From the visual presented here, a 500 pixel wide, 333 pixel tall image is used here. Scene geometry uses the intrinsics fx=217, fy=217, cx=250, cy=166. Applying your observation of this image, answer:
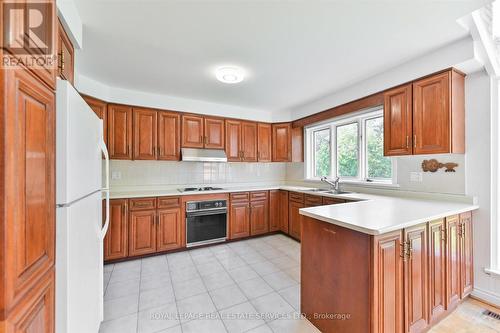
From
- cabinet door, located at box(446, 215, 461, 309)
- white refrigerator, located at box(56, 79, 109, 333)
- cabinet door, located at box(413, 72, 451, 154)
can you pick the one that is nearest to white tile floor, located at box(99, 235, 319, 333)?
white refrigerator, located at box(56, 79, 109, 333)

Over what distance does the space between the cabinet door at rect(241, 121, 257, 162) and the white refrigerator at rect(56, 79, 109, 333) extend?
2.80 metres

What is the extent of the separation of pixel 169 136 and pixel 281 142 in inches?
85.1

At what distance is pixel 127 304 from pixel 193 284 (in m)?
0.62

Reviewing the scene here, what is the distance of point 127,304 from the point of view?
1991mm

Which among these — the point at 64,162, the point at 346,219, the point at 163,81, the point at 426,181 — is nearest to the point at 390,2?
the point at 346,219

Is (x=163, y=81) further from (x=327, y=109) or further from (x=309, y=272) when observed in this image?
(x=309, y=272)

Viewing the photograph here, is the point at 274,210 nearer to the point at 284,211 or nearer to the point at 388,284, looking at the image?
the point at 284,211

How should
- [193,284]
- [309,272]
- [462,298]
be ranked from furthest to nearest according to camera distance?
[193,284] < [462,298] < [309,272]

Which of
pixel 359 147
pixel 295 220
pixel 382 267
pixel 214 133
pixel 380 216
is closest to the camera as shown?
pixel 382 267

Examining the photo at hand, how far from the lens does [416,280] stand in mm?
1522

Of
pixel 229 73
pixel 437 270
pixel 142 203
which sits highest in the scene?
pixel 229 73

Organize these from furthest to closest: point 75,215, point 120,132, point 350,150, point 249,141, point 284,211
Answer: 1. point 249,141
2. point 284,211
3. point 350,150
4. point 120,132
5. point 75,215

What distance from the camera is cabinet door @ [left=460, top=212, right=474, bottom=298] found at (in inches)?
76.4

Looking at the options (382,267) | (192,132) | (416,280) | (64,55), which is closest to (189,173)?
(192,132)
